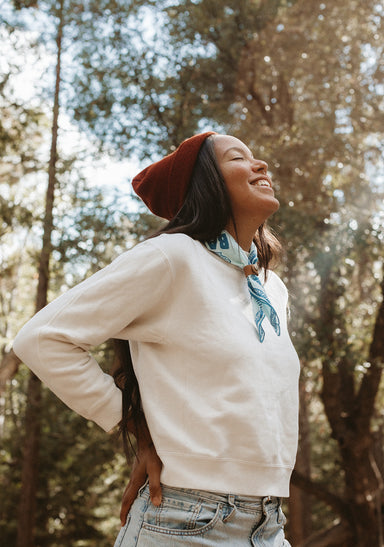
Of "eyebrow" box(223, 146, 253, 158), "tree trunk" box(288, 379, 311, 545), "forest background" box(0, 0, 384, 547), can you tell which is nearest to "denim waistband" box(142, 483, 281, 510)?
"eyebrow" box(223, 146, 253, 158)

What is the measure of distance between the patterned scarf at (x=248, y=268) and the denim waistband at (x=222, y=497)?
1.69 feet

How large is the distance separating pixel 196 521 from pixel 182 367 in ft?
1.33

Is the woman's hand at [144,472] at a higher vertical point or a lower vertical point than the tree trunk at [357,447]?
higher

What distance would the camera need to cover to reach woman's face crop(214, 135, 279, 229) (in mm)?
1926

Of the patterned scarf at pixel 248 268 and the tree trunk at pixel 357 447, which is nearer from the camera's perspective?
the patterned scarf at pixel 248 268

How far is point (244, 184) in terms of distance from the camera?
194 centimetres

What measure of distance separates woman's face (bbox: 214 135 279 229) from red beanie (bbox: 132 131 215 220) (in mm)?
96

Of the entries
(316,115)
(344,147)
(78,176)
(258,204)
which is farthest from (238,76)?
(258,204)

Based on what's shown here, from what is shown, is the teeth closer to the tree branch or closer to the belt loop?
the belt loop

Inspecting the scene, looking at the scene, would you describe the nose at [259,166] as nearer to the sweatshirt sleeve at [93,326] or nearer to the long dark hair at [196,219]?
the long dark hair at [196,219]

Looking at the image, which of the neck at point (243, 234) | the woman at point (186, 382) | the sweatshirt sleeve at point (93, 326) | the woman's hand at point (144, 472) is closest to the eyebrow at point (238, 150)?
the neck at point (243, 234)

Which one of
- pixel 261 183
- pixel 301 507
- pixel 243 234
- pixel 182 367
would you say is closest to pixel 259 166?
pixel 261 183

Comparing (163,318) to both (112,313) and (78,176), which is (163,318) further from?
(78,176)

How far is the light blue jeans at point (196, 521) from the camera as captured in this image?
1.42 meters
